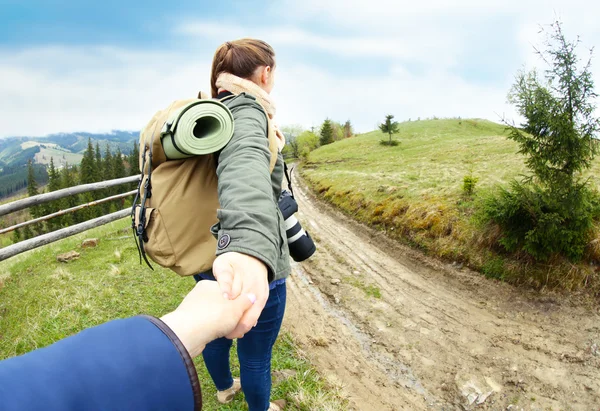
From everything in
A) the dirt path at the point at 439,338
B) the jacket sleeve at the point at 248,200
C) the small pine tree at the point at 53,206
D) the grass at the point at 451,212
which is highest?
the jacket sleeve at the point at 248,200

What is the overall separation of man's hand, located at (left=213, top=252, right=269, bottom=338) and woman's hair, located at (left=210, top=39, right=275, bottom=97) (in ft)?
4.23

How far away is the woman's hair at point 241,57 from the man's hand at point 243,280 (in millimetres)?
1290

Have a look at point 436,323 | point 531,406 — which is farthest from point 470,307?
point 531,406

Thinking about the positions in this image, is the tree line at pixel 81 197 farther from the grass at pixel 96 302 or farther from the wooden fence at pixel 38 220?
the grass at pixel 96 302

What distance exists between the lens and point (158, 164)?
1603 mm

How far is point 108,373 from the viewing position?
0.58 m

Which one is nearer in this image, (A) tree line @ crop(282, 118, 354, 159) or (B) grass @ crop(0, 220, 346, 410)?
(B) grass @ crop(0, 220, 346, 410)

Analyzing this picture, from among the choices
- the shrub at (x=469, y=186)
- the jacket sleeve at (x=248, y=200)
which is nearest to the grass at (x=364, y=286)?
the shrub at (x=469, y=186)

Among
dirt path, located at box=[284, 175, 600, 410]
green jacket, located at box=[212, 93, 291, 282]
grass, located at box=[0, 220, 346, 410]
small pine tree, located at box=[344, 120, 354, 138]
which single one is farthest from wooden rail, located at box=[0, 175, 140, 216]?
small pine tree, located at box=[344, 120, 354, 138]

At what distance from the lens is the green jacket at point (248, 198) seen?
37.5 inches

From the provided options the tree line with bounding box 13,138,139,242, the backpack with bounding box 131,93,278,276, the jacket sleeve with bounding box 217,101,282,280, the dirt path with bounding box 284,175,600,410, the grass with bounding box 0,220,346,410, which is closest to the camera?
the jacket sleeve with bounding box 217,101,282,280

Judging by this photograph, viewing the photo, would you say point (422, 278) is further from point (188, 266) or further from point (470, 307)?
point (188, 266)

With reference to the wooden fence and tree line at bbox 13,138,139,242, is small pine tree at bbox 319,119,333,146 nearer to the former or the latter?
tree line at bbox 13,138,139,242

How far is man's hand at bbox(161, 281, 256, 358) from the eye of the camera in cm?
73
